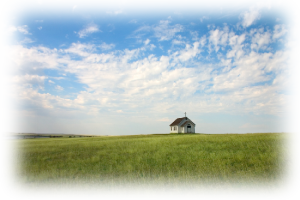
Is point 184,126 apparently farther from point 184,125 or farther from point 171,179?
point 171,179

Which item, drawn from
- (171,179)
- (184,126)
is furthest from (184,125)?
(171,179)

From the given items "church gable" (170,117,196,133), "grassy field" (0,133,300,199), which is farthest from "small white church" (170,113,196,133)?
"grassy field" (0,133,300,199)

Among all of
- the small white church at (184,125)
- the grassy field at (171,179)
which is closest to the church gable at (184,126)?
the small white church at (184,125)

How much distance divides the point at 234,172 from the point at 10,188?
12.5m

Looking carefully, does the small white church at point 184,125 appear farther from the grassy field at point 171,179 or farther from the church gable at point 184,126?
the grassy field at point 171,179

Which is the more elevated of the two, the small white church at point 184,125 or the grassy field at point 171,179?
the small white church at point 184,125

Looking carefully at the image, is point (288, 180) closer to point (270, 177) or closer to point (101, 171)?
point (270, 177)

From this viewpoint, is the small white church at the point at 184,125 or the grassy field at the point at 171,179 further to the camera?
the small white church at the point at 184,125

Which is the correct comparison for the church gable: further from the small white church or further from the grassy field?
the grassy field

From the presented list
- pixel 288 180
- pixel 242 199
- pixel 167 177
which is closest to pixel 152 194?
pixel 167 177

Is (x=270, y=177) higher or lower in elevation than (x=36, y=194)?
higher

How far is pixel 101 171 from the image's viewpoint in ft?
39.6

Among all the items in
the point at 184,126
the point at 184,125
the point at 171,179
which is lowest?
the point at 171,179

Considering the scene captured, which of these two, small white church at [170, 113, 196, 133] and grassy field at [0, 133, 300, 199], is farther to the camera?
small white church at [170, 113, 196, 133]
